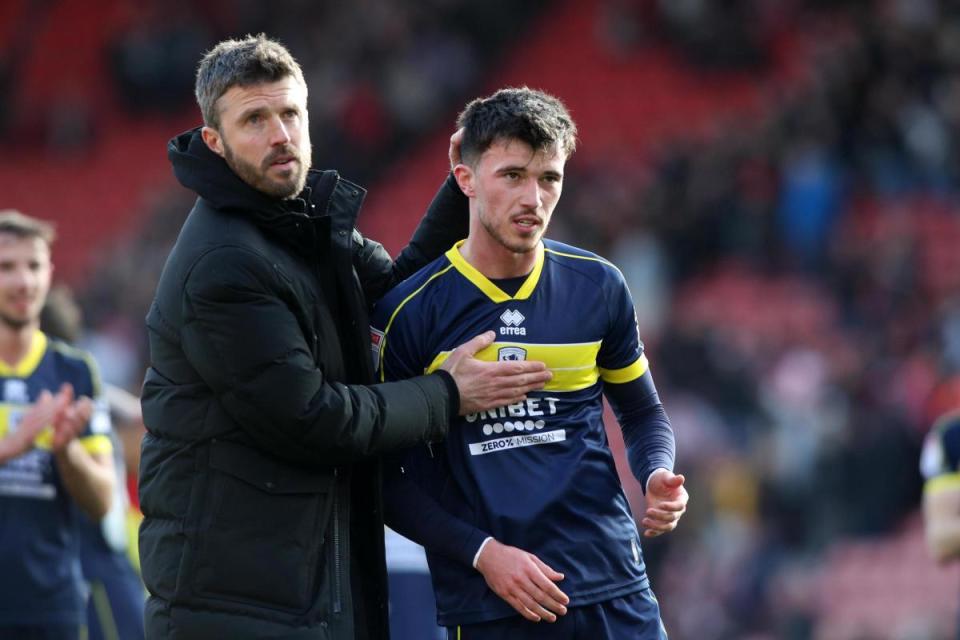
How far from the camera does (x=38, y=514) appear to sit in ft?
19.6

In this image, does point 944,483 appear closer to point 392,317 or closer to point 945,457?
point 945,457

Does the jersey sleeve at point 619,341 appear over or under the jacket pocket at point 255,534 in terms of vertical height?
over

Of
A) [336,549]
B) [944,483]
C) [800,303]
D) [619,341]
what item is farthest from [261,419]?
[800,303]

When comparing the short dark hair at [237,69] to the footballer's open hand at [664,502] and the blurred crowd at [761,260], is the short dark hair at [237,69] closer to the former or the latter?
the footballer's open hand at [664,502]

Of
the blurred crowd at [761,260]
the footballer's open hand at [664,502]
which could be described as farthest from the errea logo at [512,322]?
the blurred crowd at [761,260]

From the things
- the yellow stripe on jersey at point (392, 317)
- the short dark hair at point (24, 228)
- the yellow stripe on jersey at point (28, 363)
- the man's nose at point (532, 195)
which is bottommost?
the yellow stripe on jersey at point (392, 317)

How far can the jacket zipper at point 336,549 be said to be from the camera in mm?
4047

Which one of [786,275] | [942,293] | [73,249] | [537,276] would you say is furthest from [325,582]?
[73,249]

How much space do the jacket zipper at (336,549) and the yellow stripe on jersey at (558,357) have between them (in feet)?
1.34

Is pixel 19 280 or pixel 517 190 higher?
pixel 19 280

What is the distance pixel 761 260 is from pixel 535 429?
938 centimetres

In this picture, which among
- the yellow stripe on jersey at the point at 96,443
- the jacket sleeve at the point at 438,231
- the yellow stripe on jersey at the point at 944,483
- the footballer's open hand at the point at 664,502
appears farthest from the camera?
the yellow stripe on jersey at the point at 96,443

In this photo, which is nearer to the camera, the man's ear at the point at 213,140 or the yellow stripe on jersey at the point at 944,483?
the man's ear at the point at 213,140

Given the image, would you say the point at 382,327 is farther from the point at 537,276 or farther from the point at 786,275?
the point at 786,275
